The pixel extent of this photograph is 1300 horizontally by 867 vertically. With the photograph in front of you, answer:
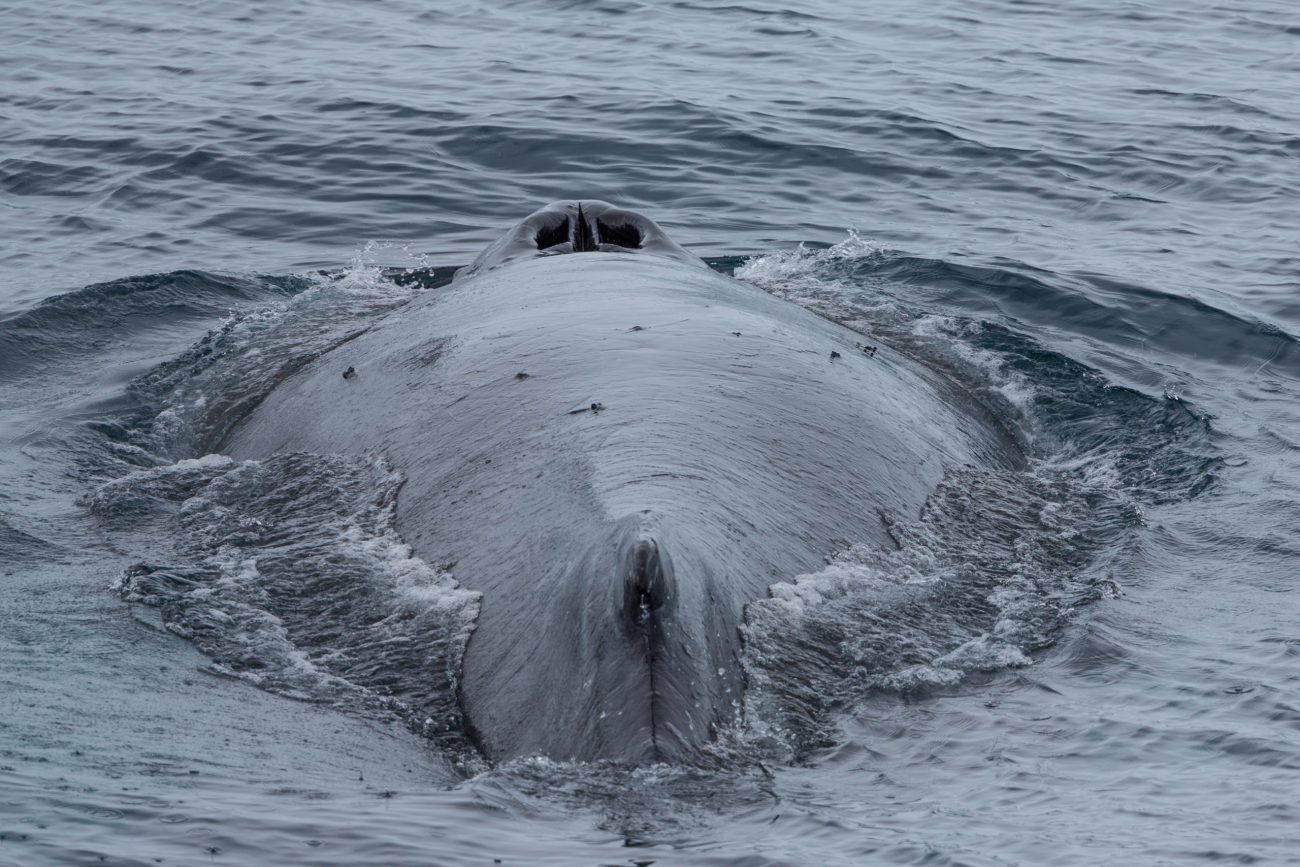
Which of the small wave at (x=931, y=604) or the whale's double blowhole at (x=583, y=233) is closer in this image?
the small wave at (x=931, y=604)

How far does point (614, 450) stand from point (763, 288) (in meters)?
6.36

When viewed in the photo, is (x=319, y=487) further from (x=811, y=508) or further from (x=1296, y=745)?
(x=1296, y=745)

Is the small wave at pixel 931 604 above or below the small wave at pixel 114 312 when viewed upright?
above

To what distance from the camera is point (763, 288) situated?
13.8 meters

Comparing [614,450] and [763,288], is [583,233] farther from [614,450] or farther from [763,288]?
[614,450]

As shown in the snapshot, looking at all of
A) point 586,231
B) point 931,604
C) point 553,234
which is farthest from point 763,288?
point 931,604

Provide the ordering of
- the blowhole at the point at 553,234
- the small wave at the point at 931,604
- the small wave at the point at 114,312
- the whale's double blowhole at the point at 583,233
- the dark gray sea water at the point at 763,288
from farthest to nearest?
the small wave at the point at 114,312 < the blowhole at the point at 553,234 < the whale's double blowhole at the point at 583,233 < the small wave at the point at 931,604 < the dark gray sea water at the point at 763,288

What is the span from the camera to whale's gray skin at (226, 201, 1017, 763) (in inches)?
245

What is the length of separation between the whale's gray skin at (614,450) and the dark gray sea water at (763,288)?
0.73 ft

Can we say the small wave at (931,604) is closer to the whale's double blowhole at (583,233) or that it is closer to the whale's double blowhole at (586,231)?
the whale's double blowhole at (583,233)

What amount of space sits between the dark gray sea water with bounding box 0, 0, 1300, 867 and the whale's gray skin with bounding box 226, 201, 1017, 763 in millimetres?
223

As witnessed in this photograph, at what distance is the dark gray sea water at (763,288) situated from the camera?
6125 mm

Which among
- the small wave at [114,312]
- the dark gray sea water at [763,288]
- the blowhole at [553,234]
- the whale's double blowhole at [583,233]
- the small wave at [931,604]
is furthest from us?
the small wave at [114,312]

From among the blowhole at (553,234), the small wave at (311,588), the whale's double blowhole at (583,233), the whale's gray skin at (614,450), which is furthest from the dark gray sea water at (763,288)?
the blowhole at (553,234)
